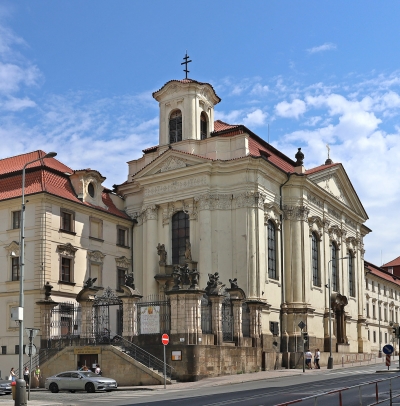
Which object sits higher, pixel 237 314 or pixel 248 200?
→ pixel 248 200

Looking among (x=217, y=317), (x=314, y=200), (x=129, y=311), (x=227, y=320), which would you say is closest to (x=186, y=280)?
(x=217, y=317)

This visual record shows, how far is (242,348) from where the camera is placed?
41125 mm

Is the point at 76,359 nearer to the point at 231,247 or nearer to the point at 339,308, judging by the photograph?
the point at 231,247

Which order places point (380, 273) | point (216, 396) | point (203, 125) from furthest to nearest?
point (380, 273), point (203, 125), point (216, 396)

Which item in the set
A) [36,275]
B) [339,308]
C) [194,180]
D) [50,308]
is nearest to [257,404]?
[50,308]

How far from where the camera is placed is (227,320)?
41156 millimetres

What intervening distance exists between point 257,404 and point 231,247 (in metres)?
26.8

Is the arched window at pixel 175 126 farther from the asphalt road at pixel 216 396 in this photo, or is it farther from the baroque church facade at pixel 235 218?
the asphalt road at pixel 216 396

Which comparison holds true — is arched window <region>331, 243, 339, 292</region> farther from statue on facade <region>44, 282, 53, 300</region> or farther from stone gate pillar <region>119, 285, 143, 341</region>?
statue on facade <region>44, 282, 53, 300</region>

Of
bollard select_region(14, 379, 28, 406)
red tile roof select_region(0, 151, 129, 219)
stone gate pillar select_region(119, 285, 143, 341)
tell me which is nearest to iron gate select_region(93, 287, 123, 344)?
stone gate pillar select_region(119, 285, 143, 341)

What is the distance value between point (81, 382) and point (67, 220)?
16.9m

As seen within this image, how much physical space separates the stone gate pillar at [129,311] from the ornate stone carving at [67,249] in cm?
914

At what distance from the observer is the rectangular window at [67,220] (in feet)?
153

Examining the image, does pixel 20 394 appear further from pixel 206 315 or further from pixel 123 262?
pixel 123 262
